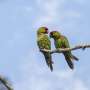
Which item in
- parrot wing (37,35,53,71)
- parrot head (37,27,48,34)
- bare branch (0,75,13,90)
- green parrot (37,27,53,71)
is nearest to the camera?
bare branch (0,75,13,90)

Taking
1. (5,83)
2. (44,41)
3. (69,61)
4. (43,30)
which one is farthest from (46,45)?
(5,83)

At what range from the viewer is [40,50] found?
9.29 meters

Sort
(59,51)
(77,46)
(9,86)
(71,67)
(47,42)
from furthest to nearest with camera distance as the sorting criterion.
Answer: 1. (47,42)
2. (71,67)
3. (59,51)
4. (77,46)
5. (9,86)

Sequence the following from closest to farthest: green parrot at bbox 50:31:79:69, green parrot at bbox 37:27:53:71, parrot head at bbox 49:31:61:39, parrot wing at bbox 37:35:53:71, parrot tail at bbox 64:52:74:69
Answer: parrot tail at bbox 64:52:74:69 → green parrot at bbox 50:31:79:69 → parrot wing at bbox 37:35:53:71 → parrot head at bbox 49:31:61:39 → green parrot at bbox 37:27:53:71

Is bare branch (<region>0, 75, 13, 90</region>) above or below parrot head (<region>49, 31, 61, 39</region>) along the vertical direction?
above

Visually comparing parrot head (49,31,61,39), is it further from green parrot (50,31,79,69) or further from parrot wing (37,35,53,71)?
parrot wing (37,35,53,71)

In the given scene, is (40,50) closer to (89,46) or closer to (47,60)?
(47,60)

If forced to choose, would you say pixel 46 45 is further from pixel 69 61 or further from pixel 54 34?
pixel 69 61

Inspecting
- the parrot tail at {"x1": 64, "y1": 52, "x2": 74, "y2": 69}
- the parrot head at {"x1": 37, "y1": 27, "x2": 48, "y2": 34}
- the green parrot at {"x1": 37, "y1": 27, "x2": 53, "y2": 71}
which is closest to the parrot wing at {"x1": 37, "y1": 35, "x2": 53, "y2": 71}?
the green parrot at {"x1": 37, "y1": 27, "x2": 53, "y2": 71}

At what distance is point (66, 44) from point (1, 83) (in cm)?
480

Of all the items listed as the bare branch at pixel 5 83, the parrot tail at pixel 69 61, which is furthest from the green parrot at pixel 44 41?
the bare branch at pixel 5 83

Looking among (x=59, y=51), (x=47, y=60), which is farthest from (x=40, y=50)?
(x=59, y=51)

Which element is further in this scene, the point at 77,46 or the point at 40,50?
the point at 40,50

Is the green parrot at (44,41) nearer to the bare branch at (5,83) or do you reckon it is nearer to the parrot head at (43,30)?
the parrot head at (43,30)
